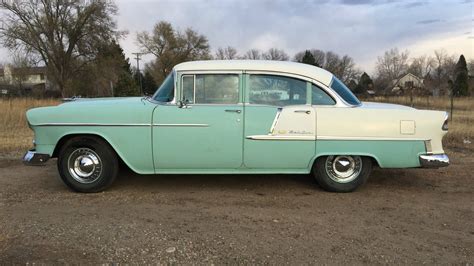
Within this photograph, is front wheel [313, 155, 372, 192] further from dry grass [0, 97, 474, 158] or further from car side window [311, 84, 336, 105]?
dry grass [0, 97, 474, 158]

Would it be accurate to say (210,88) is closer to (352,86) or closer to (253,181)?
(253,181)

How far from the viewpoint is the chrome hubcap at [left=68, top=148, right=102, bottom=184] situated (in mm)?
5703

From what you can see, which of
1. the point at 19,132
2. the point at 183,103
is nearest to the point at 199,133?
the point at 183,103

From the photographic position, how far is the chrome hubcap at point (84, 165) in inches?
225

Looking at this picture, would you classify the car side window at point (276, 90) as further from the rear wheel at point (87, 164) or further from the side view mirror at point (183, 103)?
the rear wheel at point (87, 164)

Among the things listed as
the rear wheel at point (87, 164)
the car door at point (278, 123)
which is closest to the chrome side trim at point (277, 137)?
the car door at point (278, 123)

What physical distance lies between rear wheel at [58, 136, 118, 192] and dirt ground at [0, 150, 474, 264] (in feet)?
0.56

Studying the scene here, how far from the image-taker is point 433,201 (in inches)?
214

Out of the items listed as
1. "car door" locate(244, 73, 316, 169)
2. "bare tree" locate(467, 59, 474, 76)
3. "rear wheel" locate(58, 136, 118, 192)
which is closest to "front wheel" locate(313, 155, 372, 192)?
"car door" locate(244, 73, 316, 169)

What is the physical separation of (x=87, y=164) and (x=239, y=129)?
203 cm

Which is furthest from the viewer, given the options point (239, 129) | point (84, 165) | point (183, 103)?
point (84, 165)

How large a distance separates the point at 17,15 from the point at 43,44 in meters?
3.50

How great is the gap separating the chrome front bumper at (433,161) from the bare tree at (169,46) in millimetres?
67399

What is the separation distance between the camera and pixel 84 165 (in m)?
5.71
